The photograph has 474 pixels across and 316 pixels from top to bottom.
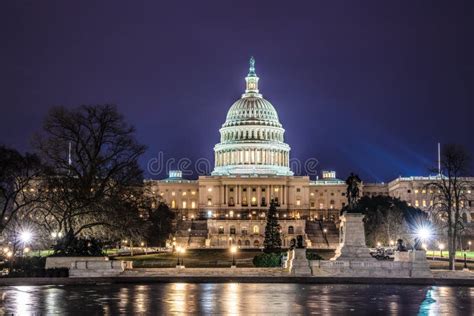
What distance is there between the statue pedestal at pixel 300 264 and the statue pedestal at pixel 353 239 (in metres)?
2.90

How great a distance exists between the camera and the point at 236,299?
110 feet

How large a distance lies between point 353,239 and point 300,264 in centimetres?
471

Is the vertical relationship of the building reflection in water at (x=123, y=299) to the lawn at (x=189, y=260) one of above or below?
below

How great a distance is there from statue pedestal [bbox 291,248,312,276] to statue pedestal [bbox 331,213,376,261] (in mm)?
2896

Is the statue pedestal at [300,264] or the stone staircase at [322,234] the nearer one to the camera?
the statue pedestal at [300,264]

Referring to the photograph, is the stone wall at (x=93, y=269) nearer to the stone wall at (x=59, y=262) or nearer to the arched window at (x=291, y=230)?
the stone wall at (x=59, y=262)

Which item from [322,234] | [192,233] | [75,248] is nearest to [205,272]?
[75,248]

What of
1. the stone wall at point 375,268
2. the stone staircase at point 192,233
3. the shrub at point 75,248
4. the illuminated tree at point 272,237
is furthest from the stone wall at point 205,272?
the stone staircase at point 192,233

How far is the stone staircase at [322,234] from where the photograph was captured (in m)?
127

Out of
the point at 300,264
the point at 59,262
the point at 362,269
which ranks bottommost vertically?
the point at 362,269

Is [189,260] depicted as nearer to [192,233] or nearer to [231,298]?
[231,298]

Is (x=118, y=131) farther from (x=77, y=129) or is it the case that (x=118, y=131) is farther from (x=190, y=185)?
(x=190, y=185)

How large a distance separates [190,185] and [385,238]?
316 ft

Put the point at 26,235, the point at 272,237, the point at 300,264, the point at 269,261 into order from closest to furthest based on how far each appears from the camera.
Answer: the point at 300,264 → the point at 269,261 → the point at 26,235 → the point at 272,237
